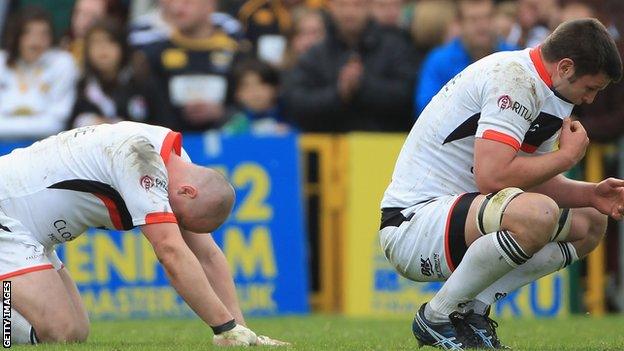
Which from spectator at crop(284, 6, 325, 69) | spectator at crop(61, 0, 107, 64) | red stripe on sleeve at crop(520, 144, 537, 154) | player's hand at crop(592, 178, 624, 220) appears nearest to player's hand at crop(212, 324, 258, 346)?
red stripe on sleeve at crop(520, 144, 537, 154)

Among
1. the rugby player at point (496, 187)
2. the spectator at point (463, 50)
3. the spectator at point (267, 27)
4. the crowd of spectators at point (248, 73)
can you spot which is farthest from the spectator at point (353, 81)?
the rugby player at point (496, 187)

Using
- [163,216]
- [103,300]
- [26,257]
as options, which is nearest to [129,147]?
[163,216]

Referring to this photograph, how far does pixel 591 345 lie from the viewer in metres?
8.36

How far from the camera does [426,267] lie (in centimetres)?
796

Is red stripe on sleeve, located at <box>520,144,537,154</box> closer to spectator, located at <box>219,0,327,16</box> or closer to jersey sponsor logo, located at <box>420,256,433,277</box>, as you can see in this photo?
jersey sponsor logo, located at <box>420,256,433,277</box>

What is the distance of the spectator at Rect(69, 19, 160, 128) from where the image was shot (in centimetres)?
1359

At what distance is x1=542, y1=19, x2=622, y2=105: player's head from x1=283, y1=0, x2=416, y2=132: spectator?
6128mm

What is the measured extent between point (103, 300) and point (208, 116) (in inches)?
85.5

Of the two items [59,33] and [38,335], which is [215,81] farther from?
[38,335]

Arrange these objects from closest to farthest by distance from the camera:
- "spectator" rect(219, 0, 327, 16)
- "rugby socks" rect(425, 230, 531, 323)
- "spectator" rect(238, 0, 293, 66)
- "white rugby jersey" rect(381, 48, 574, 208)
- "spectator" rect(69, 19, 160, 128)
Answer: "rugby socks" rect(425, 230, 531, 323) < "white rugby jersey" rect(381, 48, 574, 208) < "spectator" rect(69, 19, 160, 128) < "spectator" rect(238, 0, 293, 66) < "spectator" rect(219, 0, 327, 16)

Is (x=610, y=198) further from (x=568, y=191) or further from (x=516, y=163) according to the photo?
(x=516, y=163)

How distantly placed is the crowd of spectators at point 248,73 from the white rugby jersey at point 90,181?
5.18 meters

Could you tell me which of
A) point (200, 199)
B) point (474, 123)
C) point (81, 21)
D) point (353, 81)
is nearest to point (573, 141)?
point (474, 123)

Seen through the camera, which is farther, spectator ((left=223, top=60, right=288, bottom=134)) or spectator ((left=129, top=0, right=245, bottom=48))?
spectator ((left=129, top=0, right=245, bottom=48))
